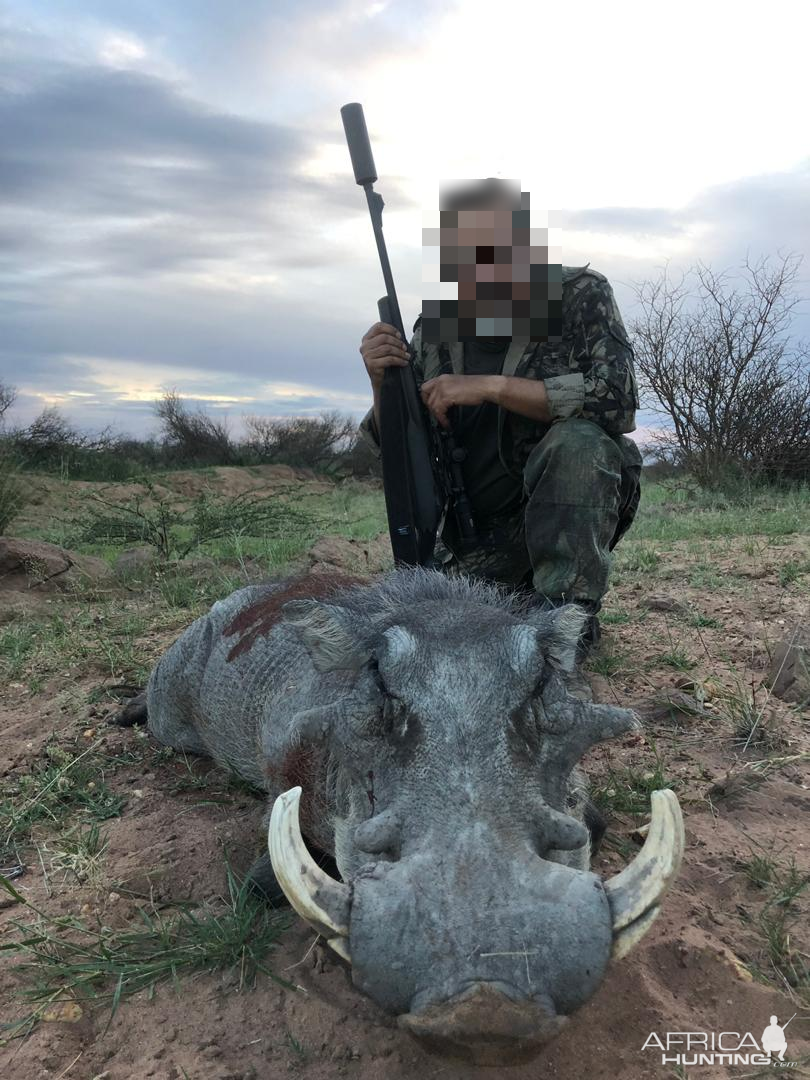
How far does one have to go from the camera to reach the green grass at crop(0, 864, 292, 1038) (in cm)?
187

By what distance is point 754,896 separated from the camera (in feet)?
6.93

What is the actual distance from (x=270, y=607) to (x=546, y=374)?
168 cm

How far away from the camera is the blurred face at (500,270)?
3.65m

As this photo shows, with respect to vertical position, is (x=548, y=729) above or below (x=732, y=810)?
above

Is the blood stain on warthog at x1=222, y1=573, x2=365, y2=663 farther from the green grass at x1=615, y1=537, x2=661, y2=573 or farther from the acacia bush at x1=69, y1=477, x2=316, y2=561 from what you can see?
the acacia bush at x1=69, y1=477, x2=316, y2=561

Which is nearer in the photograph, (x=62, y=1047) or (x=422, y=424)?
(x=62, y=1047)

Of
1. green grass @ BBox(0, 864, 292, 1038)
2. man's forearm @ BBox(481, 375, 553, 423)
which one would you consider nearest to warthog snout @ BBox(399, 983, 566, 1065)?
green grass @ BBox(0, 864, 292, 1038)

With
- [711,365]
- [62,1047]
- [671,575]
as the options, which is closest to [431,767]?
[62,1047]

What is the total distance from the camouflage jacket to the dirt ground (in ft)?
3.73

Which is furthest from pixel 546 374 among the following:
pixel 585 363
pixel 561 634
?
pixel 561 634

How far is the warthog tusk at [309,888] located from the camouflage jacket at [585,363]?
255 centimetres

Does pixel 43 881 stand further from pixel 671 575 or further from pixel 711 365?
pixel 711 365

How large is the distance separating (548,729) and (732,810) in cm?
111

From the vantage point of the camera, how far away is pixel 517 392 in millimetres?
3627
